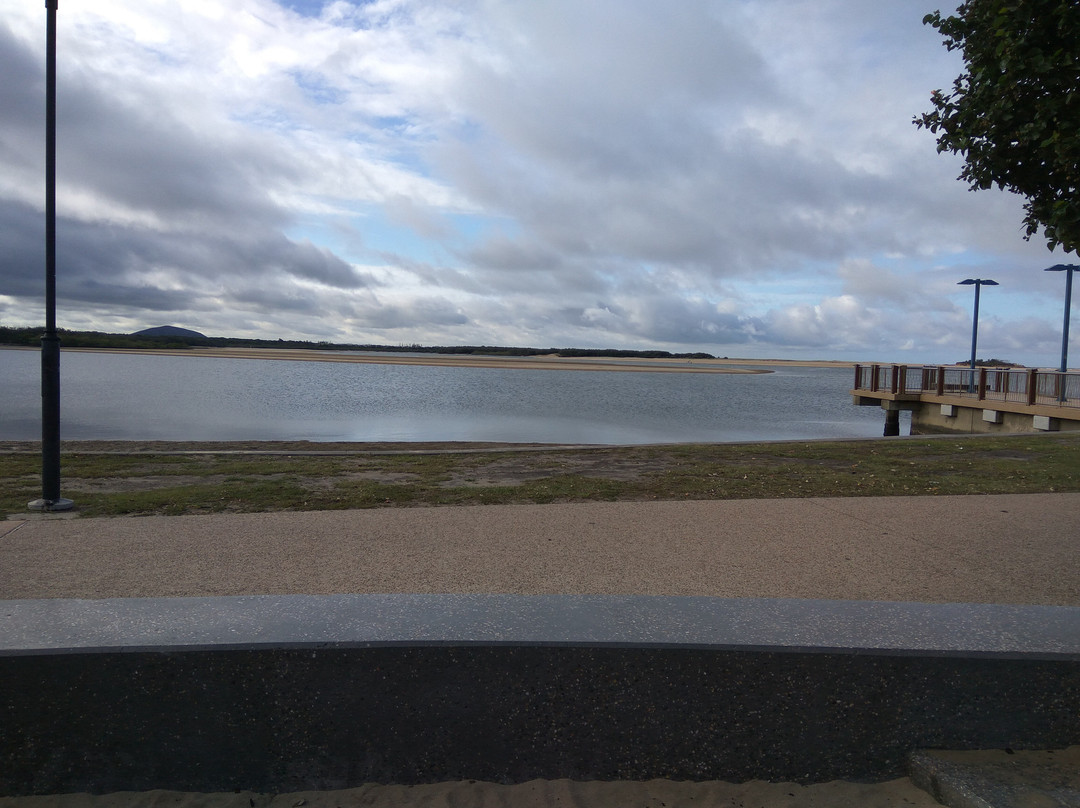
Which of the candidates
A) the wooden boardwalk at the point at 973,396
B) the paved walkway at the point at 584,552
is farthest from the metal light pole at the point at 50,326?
the wooden boardwalk at the point at 973,396

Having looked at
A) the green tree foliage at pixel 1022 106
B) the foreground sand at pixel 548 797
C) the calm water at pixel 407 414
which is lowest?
the calm water at pixel 407 414

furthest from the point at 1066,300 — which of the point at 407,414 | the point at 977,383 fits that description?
the point at 407,414

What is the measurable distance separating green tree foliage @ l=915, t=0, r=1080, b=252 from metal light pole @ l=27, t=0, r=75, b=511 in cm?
780

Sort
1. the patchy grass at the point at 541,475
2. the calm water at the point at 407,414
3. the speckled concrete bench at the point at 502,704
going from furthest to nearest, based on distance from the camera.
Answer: the calm water at the point at 407,414
the patchy grass at the point at 541,475
the speckled concrete bench at the point at 502,704

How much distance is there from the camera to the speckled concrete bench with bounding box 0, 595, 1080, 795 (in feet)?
10.3

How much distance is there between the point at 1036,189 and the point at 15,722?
600 centimetres

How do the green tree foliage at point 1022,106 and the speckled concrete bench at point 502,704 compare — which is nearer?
the speckled concrete bench at point 502,704

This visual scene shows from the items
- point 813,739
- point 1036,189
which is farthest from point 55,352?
point 1036,189

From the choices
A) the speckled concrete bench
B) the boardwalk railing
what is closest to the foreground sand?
the speckled concrete bench

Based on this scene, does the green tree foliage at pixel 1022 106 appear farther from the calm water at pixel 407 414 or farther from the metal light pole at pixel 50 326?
the calm water at pixel 407 414

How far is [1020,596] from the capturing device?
5152 millimetres

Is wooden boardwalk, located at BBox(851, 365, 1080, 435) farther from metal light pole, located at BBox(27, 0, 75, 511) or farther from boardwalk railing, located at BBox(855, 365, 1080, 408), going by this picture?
metal light pole, located at BBox(27, 0, 75, 511)

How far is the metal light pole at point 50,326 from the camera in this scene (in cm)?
795

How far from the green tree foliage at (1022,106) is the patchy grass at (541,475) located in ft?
15.7
